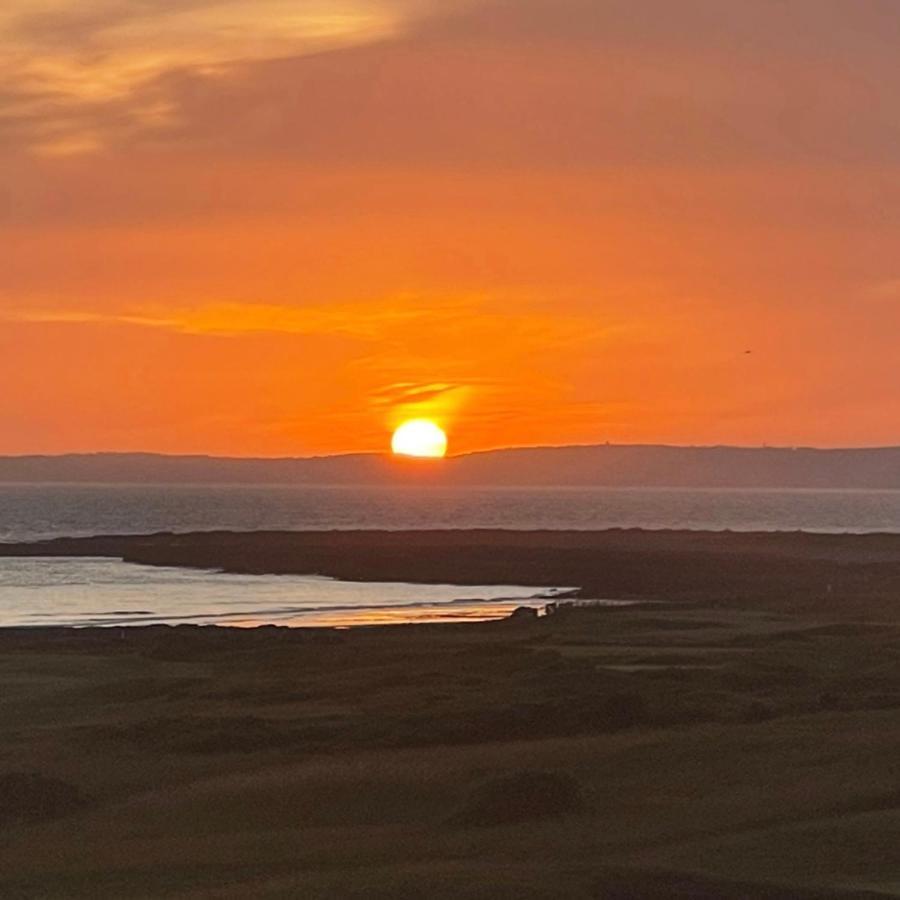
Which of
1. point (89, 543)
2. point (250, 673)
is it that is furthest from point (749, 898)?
point (89, 543)

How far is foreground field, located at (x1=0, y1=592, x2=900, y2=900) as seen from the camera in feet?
60.0

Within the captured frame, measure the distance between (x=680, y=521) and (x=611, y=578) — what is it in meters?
109

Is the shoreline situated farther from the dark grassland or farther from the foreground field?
the foreground field

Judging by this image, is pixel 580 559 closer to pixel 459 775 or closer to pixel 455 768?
pixel 455 768

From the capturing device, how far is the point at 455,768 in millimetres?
24812

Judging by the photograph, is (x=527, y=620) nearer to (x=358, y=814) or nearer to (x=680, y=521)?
(x=358, y=814)

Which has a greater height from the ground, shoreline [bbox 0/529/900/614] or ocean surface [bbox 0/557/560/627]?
shoreline [bbox 0/529/900/614]

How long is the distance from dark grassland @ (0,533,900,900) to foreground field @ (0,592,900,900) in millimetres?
64

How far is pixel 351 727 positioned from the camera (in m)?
29.3

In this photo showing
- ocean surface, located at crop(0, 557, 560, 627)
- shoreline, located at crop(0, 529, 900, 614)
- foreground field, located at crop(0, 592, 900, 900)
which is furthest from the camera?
shoreline, located at crop(0, 529, 900, 614)

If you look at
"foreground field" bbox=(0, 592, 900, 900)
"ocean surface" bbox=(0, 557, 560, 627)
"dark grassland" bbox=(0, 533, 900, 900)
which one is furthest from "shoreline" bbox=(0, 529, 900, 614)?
"foreground field" bbox=(0, 592, 900, 900)

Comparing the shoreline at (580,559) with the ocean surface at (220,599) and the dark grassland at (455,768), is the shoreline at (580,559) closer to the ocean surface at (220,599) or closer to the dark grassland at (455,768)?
the ocean surface at (220,599)

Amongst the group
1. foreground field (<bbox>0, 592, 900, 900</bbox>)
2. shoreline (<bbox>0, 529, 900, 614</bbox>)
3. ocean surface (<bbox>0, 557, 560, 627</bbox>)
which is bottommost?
foreground field (<bbox>0, 592, 900, 900</bbox>)

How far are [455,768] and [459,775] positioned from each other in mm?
596
